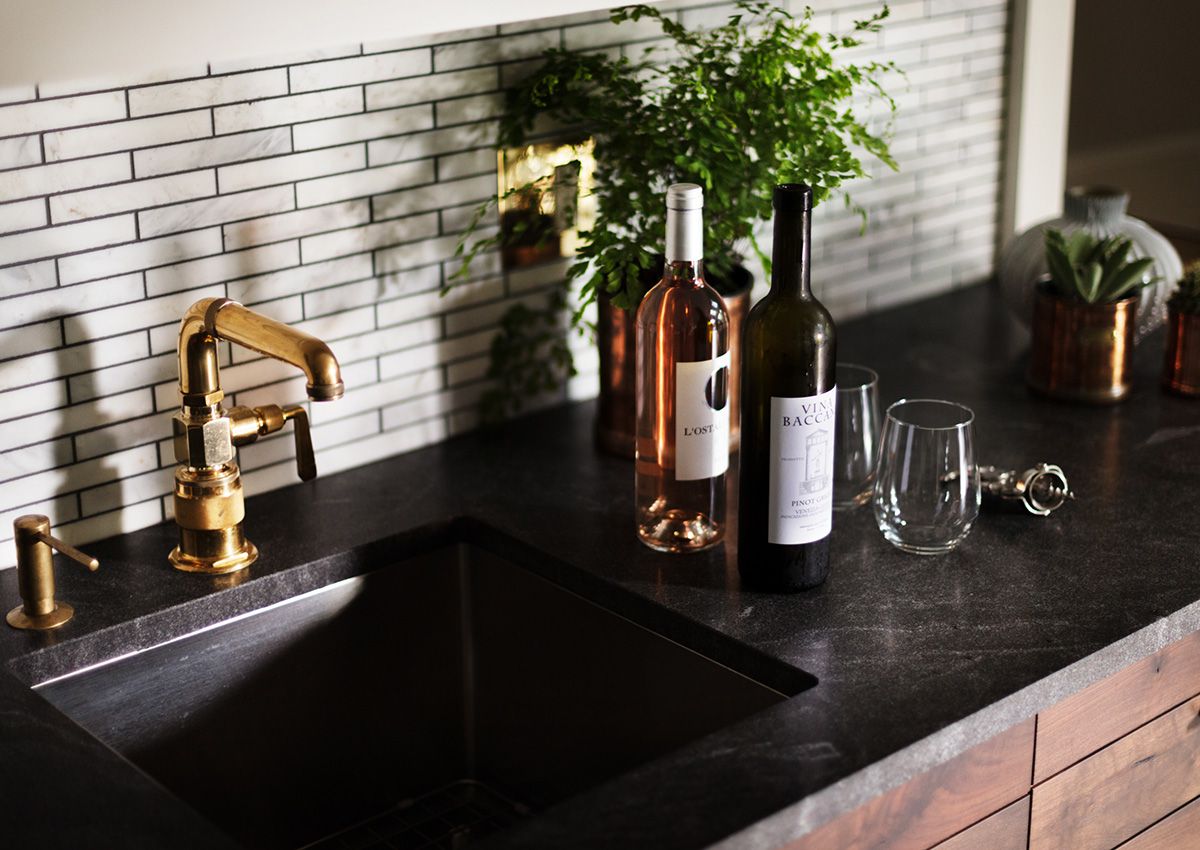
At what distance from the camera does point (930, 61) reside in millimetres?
2229

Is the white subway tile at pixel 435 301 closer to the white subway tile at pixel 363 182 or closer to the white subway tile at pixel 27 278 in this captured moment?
the white subway tile at pixel 363 182

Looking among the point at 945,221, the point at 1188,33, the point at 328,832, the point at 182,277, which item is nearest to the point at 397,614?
the point at 328,832

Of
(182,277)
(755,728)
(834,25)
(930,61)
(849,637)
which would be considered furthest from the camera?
(930,61)

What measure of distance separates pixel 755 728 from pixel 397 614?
0.53m

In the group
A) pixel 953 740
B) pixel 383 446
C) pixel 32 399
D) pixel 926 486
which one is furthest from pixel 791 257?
pixel 32 399

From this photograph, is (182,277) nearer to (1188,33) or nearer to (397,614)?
(397,614)

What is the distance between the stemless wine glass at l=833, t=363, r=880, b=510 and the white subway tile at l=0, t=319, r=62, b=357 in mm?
810

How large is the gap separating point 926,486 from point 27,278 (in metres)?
0.90

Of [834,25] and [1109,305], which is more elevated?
[834,25]

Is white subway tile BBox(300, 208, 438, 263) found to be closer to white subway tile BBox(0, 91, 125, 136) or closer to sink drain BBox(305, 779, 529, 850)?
white subway tile BBox(0, 91, 125, 136)

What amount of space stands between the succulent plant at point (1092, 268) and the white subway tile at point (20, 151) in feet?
3.96

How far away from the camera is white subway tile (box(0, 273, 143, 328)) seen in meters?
1.44

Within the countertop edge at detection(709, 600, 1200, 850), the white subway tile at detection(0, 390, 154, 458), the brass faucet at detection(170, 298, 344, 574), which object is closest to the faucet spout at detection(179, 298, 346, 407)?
the brass faucet at detection(170, 298, 344, 574)

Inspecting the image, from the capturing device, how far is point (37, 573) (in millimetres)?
1375
